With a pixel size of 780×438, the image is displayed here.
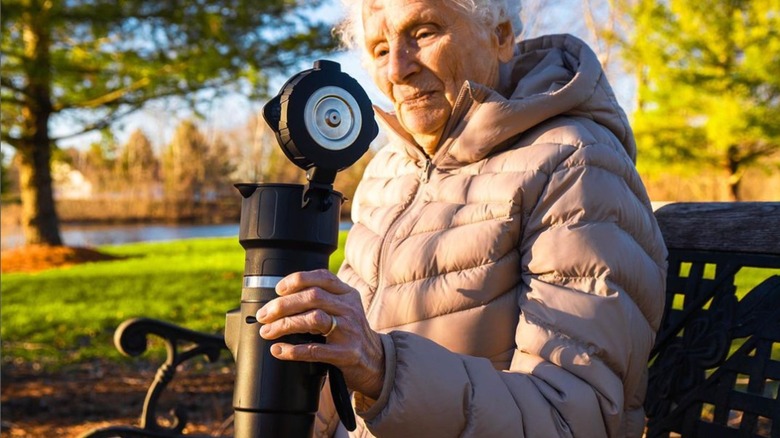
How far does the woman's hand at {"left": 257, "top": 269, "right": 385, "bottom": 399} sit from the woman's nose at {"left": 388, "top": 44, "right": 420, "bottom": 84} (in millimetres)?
886

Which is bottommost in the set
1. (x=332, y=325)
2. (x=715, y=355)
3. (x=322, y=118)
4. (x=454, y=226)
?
(x=715, y=355)

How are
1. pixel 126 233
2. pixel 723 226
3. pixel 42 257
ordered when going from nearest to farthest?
pixel 723 226, pixel 42 257, pixel 126 233

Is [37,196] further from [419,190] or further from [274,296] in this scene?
[274,296]

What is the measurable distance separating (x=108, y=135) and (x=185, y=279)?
5.31 metres

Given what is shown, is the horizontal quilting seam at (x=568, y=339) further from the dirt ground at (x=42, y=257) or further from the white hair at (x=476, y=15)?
the dirt ground at (x=42, y=257)

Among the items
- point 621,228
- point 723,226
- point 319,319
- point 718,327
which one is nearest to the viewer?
point 319,319

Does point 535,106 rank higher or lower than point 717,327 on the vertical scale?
higher

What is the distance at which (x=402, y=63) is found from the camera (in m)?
2.00

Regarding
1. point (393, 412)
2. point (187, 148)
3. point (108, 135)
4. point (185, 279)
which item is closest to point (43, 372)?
point (185, 279)

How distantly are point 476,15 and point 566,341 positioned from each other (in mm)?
856

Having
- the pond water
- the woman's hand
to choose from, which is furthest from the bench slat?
the pond water

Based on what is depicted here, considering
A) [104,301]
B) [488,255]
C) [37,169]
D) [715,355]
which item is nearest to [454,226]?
[488,255]

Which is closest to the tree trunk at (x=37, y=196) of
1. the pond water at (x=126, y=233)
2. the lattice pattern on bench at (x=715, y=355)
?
the pond water at (x=126, y=233)

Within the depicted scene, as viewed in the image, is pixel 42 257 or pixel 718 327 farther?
pixel 42 257
